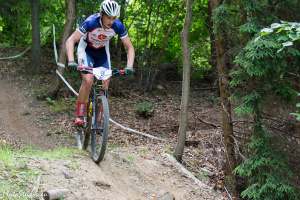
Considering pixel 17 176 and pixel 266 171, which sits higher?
pixel 17 176

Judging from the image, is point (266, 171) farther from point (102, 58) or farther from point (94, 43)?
point (94, 43)

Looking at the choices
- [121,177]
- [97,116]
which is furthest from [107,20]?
[121,177]

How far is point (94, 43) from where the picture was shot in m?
7.00

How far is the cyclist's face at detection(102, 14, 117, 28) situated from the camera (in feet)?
21.7

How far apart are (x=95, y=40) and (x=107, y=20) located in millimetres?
438

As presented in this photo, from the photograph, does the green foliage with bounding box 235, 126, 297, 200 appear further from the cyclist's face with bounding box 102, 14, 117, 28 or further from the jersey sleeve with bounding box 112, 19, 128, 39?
the cyclist's face with bounding box 102, 14, 117, 28

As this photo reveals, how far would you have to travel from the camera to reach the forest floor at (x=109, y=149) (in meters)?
5.88

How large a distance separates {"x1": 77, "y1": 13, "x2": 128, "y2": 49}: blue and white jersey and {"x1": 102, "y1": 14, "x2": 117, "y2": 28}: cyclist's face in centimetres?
10

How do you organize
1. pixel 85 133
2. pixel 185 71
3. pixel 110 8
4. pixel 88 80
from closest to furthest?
pixel 110 8
pixel 88 80
pixel 85 133
pixel 185 71

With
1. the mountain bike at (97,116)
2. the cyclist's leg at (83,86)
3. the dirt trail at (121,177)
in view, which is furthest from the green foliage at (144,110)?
the cyclist's leg at (83,86)

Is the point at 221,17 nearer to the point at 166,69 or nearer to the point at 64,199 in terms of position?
the point at 64,199

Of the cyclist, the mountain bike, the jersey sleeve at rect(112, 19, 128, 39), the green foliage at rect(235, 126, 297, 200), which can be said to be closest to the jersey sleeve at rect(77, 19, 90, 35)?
the cyclist

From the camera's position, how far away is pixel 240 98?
7.64 meters

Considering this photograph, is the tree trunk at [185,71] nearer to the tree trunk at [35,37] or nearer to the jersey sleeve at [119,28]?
the jersey sleeve at [119,28]
